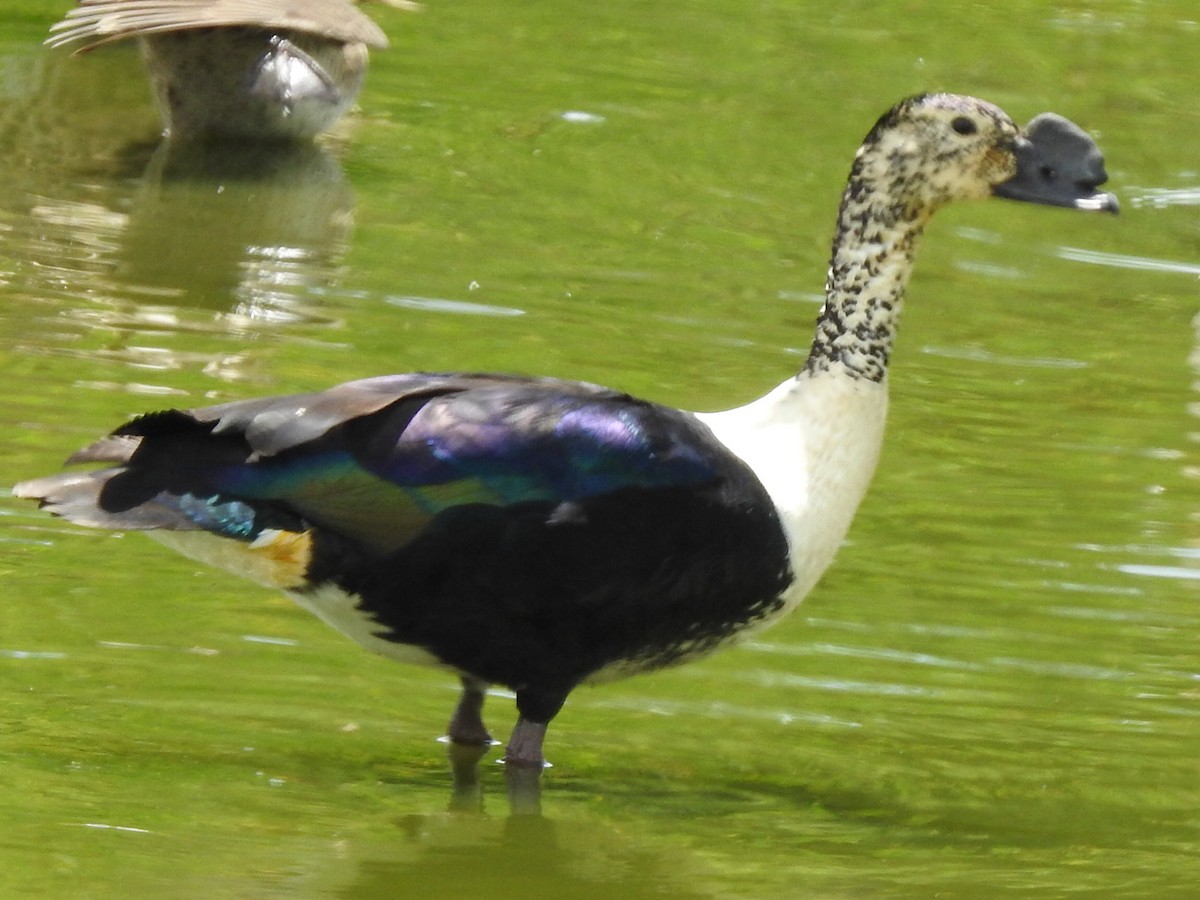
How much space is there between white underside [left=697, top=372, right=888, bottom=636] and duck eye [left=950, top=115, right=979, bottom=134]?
64 centimetres

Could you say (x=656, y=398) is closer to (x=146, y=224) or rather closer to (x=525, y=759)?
(x=525, y=759)

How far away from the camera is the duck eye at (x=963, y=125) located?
5668 mm

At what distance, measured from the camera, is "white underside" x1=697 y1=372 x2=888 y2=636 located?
5.43 m

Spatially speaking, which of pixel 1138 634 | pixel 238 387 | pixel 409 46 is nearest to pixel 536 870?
pixel 1138 634

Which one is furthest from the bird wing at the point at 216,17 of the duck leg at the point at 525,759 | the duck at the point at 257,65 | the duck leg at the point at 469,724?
the duck leg at the point at 525,759

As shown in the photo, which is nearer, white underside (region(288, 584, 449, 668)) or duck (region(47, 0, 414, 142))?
Result: white underside (region(288, 584, 449, 668))

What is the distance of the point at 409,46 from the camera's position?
13570 mm

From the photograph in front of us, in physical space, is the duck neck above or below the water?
above

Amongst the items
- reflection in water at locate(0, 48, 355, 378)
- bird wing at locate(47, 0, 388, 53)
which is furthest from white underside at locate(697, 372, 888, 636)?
bird wing at locate(47, 0, 388, 53)

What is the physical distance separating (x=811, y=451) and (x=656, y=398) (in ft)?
8.18

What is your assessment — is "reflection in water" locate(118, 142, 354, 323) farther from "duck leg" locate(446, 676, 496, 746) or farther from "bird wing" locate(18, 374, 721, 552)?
"bird wing" locate(18, 374, 721, 552)

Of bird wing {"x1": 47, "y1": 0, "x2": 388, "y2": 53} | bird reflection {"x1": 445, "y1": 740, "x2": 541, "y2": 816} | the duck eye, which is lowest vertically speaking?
bird reflection {"x1": 445, "y1": 740, "x2": 541, "y2": 816}

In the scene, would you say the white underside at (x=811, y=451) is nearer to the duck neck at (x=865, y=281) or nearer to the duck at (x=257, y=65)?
the duck neck at (x=865, y=281)

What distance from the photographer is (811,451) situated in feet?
18.1
